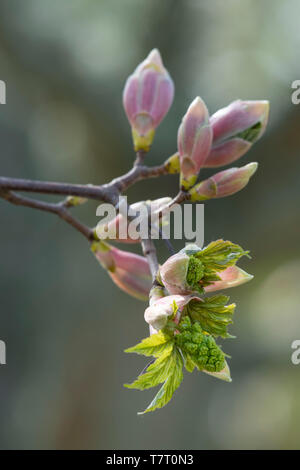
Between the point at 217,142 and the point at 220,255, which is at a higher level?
the point at 217,142

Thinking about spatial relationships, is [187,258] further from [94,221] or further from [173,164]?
[94,221]

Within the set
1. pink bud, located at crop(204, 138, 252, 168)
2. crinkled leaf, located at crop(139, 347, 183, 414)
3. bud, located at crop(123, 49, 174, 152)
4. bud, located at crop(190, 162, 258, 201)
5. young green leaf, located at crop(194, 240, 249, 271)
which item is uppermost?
bud, located at crop(123, 49, 174, 152)

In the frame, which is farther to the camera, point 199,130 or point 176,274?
point 199,130

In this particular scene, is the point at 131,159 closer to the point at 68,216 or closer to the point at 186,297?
the point at 68,216

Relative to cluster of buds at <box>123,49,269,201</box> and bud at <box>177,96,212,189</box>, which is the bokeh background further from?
bud at <box>177,96,212,189</box>

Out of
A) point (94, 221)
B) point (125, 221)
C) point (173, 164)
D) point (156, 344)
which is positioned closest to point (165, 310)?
point (156, 344)

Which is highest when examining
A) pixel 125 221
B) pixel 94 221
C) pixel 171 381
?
pixel 94 221

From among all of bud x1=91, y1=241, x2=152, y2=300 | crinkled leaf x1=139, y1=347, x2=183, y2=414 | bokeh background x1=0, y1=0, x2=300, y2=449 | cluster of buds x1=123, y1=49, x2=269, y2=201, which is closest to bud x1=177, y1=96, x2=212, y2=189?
cluster of buds x1=123, y1=49, x2=269, y2=201
